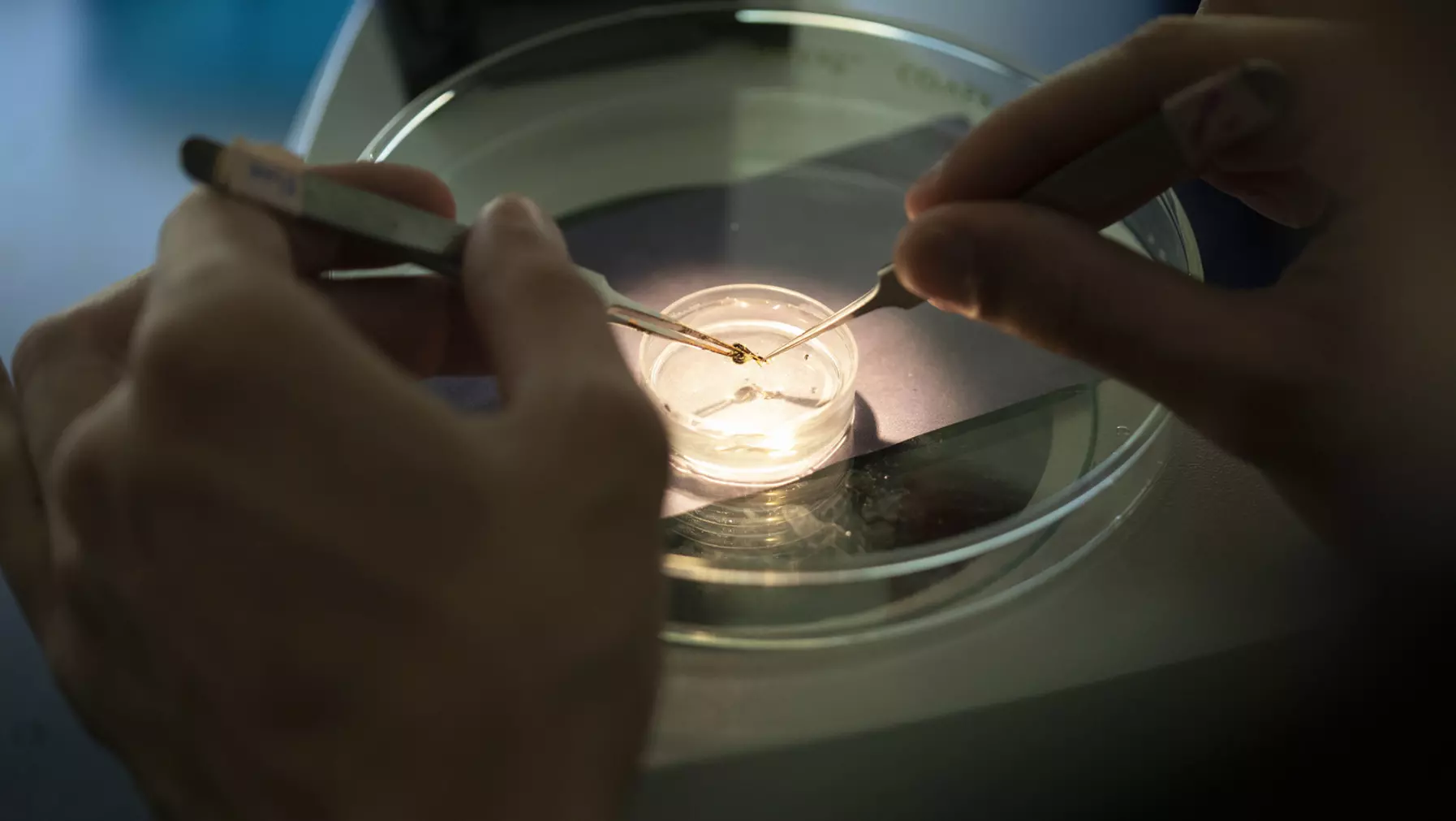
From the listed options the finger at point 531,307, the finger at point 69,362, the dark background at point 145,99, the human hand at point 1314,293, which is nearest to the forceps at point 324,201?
the finger at point 531,307

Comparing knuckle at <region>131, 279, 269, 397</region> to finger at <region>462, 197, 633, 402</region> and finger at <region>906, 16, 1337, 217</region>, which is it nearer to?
finger at <region>462, 197, 633, 402</region>

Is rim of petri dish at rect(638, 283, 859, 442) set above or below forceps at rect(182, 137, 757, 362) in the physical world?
below

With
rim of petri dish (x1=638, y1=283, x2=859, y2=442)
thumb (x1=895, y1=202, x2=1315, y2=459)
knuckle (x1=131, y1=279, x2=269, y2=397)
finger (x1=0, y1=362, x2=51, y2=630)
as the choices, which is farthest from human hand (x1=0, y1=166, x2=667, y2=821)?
rim of petri dish (x1=638, y1=283, x2=859, y2=442)

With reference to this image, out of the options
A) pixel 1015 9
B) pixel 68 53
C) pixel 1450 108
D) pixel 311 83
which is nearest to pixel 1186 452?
pixel 1450 108

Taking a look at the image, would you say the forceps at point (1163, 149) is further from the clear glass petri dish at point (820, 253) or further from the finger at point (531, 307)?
the finger at point (531, 307)

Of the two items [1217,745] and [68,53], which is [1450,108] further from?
[68,53]

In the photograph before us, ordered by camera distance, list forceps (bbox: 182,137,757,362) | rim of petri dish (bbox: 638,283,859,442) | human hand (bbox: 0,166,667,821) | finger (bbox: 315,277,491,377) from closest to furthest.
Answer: human hand (bbox: 0,166,667,821)
forceps (bbox: 182,137,757,362)
finger (bbox: 315,277,491,377)
rim of petri dish (bbox: 638,283,859,442)

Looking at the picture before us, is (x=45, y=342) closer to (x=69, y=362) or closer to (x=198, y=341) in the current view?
(x=69, y=362)
